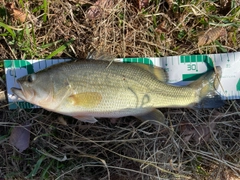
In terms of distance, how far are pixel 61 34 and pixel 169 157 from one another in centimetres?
180

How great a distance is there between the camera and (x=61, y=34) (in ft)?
10.6

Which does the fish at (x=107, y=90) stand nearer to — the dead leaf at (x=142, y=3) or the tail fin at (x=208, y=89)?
the tail fin at (x=208, y=89)

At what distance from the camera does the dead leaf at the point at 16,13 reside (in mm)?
3055

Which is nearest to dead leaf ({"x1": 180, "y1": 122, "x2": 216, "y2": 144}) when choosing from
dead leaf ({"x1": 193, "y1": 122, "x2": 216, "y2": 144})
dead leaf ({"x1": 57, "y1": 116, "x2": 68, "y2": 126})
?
dead leaf ({"x1": 193, "y1": 122, "x2": 216, "y2": 144})

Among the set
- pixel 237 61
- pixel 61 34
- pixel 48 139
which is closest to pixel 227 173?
pixel 237 61

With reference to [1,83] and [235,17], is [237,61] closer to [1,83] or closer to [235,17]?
[235,17]

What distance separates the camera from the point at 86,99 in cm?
287

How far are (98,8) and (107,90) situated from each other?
3.18 ft

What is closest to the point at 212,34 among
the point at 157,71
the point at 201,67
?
the point at 201,67

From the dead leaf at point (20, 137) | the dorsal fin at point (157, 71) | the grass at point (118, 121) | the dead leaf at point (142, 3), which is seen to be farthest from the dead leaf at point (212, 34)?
the dead leaf at point (20, 137)

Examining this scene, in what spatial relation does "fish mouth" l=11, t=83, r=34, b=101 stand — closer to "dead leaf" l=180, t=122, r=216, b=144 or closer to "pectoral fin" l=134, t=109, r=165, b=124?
"pectoral fin" l=134, t=109, r=165, b=124

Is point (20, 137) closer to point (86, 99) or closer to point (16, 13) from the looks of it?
point (86, 99)

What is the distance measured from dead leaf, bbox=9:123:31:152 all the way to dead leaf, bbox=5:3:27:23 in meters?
1.15

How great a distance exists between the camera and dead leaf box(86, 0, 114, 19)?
3.20m
